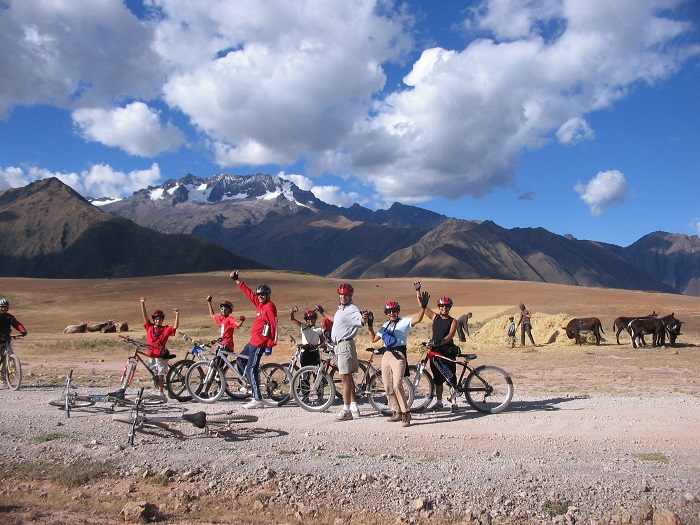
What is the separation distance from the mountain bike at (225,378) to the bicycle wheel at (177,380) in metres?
0.15

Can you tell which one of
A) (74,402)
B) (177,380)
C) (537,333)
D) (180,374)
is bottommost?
(74,402)

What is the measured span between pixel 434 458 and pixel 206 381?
4908 millimetres

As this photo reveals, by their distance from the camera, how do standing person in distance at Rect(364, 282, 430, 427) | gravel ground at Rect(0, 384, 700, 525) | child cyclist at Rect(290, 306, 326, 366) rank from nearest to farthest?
gravel ground at Rect(0, 384, 700, 525)
standing person in distance at Rect(364, 282, 430, 427)
child cyclist at Rect(290, 306, 326, 366)

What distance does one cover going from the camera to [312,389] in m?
9.24

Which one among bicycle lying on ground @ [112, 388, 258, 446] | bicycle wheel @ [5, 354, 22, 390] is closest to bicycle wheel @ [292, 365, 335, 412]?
bicycle lying on ground @ [112, 388, 258, 446]

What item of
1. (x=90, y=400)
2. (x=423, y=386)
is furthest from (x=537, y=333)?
(x=90, y=400)

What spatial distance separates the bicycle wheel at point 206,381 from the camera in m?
9.91

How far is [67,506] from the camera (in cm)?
558

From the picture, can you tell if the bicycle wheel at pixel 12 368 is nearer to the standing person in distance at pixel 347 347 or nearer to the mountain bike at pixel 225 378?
the mountain bike at pixel 225 378

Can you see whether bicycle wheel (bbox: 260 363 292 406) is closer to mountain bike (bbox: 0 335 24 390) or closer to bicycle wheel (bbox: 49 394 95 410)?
bicycle wheel (bbox: 49 394 95 410)

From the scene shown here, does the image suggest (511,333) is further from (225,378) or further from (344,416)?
(344,416)

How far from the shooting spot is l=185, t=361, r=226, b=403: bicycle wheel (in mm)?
9906

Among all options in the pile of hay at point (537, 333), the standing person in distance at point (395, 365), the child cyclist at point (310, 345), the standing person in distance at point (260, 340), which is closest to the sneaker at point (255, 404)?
the standing person in distance at point (260, 340)

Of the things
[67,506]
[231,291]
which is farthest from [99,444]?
[231,291]
